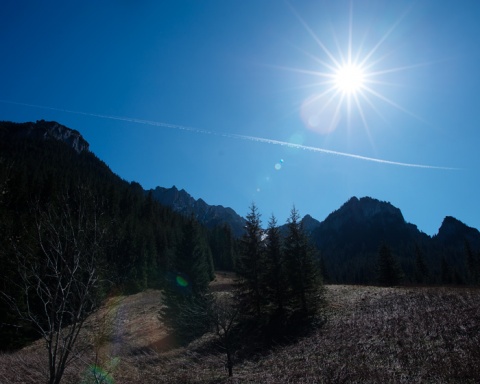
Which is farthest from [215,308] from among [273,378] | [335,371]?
[335,371]

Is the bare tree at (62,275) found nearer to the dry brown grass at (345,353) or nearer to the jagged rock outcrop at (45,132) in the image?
the dry brown grass at (345,353)

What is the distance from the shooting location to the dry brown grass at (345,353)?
10648 mm

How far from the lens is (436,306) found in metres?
19.0

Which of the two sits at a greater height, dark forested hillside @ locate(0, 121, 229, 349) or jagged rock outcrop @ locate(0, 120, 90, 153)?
jagged rock outcrop @ locate(0, 120, 90, 153)

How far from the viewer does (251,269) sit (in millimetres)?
25656

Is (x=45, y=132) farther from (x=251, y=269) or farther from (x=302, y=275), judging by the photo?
(x=302, y=275)

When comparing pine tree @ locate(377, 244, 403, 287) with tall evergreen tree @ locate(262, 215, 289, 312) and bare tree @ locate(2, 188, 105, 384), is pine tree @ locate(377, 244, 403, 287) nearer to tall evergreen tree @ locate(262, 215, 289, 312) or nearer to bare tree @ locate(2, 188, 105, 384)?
tall evergreen tree @ locate(262, 215, 289, 312)

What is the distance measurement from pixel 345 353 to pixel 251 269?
40.4 feet

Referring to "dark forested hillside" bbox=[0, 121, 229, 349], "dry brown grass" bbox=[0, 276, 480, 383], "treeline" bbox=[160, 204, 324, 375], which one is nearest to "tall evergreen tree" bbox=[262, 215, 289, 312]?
"treeline" bbox=[160, 204, 324, 375]

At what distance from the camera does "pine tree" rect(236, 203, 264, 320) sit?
82.4 feet

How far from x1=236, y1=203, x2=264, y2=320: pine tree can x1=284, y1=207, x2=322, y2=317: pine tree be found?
260 centimetres

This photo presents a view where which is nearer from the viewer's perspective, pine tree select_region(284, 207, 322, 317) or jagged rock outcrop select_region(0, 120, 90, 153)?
pine tree select_region(284, 207, 322, 317)

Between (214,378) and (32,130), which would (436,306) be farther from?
(32,130)

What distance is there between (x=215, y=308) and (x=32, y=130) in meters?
187
